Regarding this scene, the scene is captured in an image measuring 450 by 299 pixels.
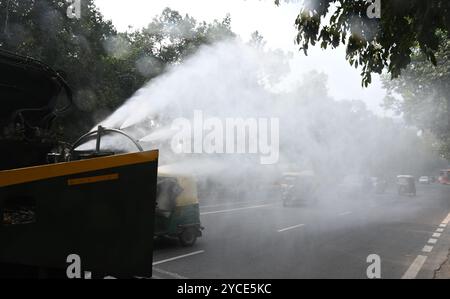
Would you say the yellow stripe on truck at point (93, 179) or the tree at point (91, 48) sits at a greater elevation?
the tree at point (91, 48)

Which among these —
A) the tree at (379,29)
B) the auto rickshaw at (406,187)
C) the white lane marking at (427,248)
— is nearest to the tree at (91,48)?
the tree at (379,29)

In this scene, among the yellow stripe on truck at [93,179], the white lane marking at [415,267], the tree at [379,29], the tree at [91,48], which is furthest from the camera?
the tree at [91,48]

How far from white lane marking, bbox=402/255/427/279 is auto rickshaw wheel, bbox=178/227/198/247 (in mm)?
4262

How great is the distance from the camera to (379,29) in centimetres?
526

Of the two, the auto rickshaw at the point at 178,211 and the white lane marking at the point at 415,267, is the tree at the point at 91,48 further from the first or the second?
the white lane marking at the point at 415,267

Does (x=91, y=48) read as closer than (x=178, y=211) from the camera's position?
No

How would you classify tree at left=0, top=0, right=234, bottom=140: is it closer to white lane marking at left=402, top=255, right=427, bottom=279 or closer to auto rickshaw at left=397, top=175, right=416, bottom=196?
white lane marking at left=402, top=255, right=427, bottom=279

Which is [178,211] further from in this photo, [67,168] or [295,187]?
[295,187]

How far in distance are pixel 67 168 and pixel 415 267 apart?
278 inches

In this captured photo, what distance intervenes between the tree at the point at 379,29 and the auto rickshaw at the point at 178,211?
12.7 feet

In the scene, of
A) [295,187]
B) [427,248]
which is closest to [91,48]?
[295,187]

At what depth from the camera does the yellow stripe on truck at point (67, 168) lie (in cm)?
266
